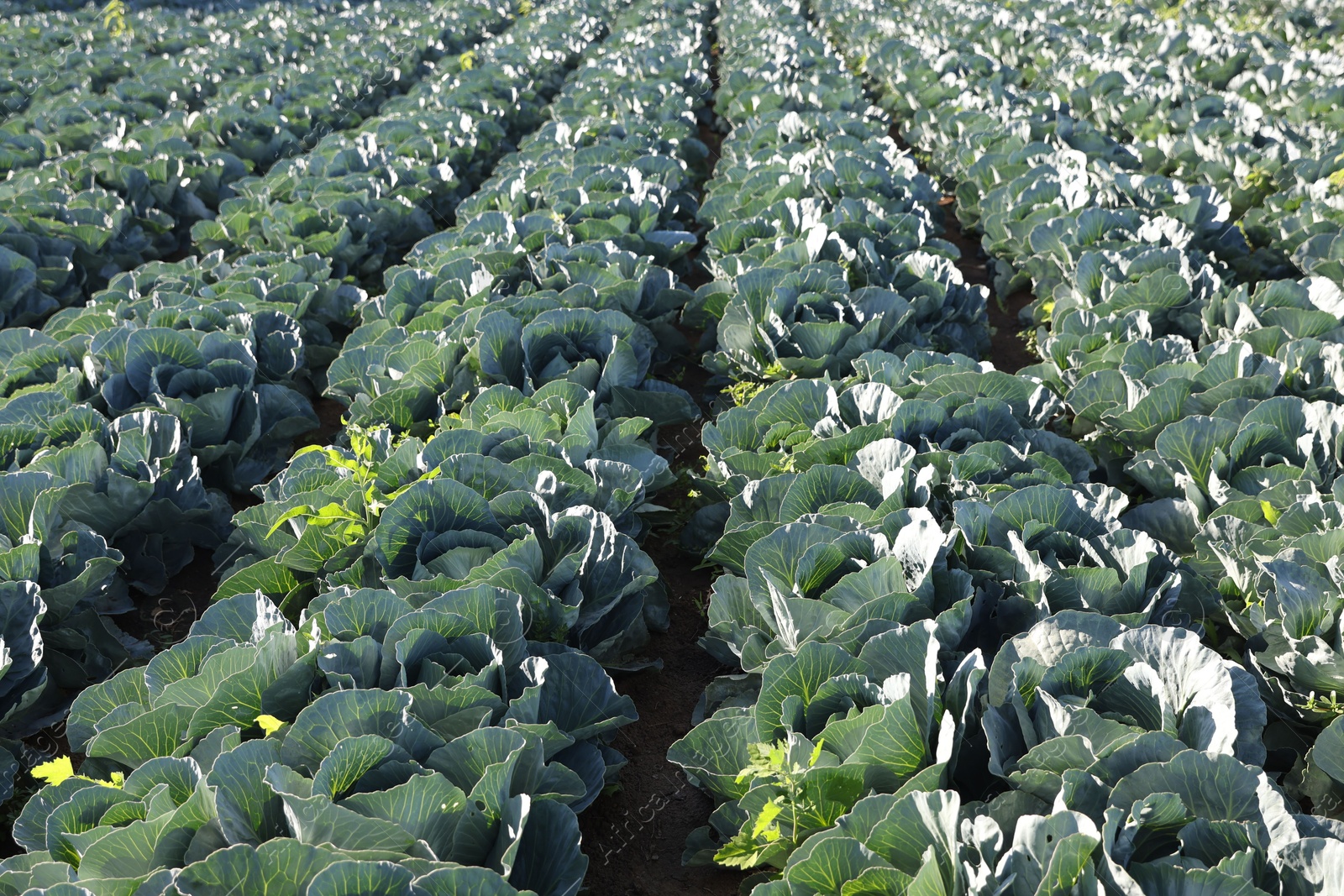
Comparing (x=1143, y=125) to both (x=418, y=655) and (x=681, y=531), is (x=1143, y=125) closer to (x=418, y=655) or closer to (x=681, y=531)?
(x=681, y=531)

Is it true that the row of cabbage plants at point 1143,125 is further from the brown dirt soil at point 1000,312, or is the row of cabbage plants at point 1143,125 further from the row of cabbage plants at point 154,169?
the row of cabbage plants at point 154,169

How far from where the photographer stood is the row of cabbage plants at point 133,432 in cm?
332

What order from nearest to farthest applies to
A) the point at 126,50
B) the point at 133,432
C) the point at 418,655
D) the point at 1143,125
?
the point at 418,655 < the point at 133,432 < the point at 1143,125 < the point at 126,50

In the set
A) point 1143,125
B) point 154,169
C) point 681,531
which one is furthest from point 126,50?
point 681,531

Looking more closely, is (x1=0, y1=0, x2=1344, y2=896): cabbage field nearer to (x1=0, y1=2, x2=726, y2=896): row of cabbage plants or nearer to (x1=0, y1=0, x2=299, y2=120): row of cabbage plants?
(x1=0, y1=2, x2=726, y2=896): row of cabbage plants

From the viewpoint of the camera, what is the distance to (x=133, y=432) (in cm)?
374

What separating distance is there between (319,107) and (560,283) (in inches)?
301

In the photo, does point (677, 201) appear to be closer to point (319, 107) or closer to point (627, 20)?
point (319, 107)

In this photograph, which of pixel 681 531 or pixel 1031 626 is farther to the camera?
pixel 681 531

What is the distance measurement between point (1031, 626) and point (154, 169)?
819 centimetres

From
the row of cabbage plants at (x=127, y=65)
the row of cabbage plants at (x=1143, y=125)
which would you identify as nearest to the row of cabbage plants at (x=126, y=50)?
the row of cabbage plants at (x=127, y=65)

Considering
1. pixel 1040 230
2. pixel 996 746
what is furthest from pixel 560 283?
pixel 996 746

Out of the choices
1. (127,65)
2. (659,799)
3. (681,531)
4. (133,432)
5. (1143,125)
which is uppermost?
(1143,125)

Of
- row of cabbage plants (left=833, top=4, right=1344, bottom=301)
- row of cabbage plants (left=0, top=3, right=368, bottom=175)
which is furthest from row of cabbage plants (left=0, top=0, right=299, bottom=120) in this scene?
row of cabbage plants (left=833, top=4, right=1344, bottom=301)
